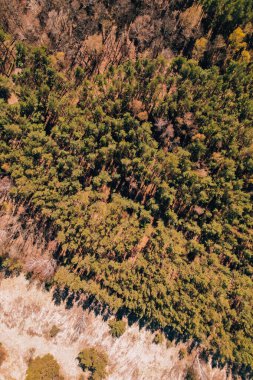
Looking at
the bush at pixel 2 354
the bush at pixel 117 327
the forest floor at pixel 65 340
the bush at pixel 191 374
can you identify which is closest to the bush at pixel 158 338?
the forest floor at pixel 65 340

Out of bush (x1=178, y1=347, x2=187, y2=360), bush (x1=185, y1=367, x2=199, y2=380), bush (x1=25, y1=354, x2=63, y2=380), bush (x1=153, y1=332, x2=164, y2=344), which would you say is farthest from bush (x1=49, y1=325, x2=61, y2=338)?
bush (x1=185, y1=367, x2=199, y2=380)

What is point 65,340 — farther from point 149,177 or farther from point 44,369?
point 149,177

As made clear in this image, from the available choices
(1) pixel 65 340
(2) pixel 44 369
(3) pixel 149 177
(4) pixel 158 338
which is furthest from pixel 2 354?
(3) pixel 149 177

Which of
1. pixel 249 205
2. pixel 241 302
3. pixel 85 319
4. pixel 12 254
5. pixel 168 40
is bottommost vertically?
Result: pixel 85 319

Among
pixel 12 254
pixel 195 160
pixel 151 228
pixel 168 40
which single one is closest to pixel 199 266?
pixel 151 228

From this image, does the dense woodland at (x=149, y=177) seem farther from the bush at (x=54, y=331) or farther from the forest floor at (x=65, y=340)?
the bush at (x=54, y=331)

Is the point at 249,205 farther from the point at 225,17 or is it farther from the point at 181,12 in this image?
the point at 181,12
